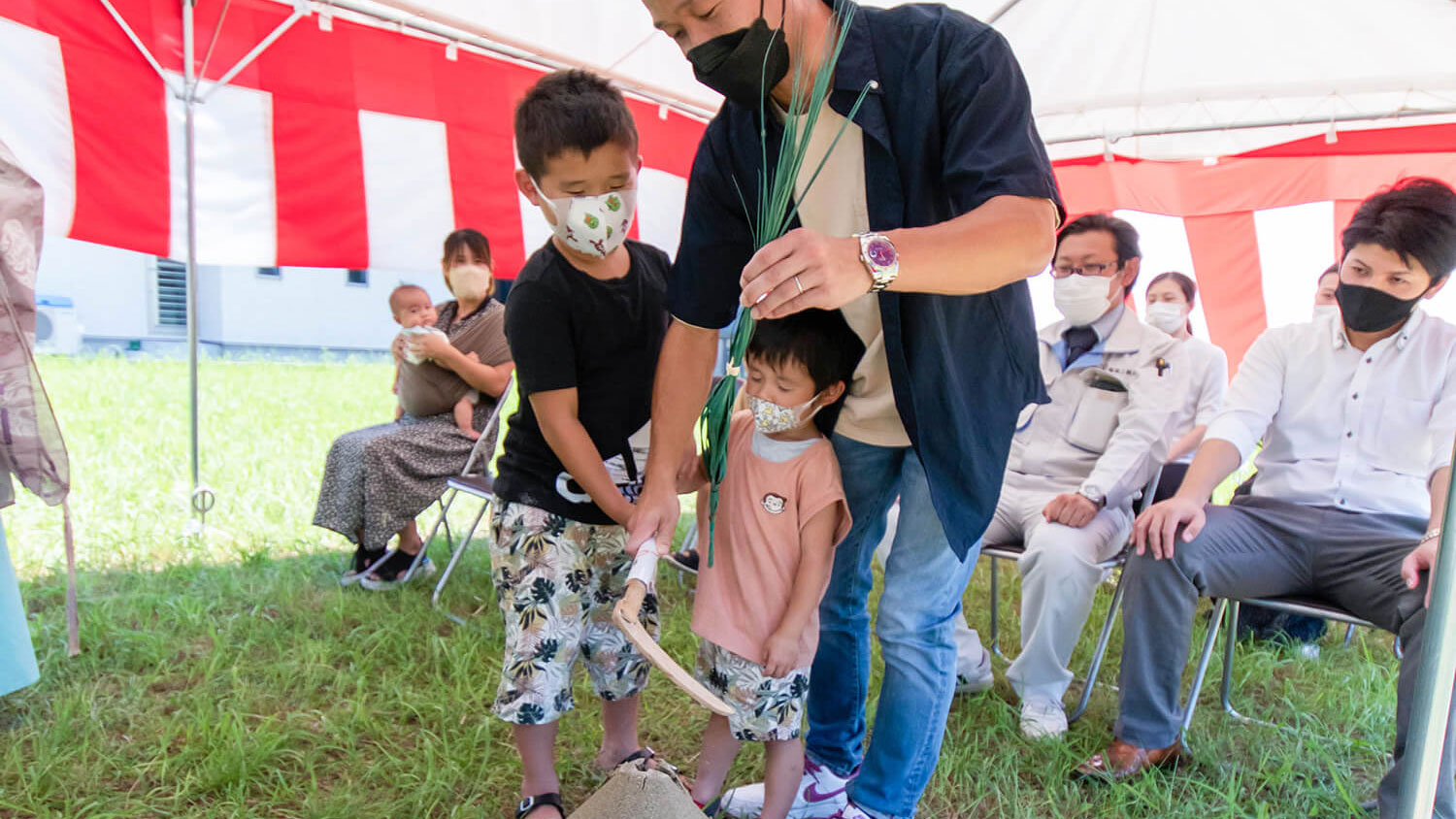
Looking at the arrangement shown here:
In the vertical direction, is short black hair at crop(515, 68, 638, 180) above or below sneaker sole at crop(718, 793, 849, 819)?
above

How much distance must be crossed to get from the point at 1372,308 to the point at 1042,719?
1.38 meters

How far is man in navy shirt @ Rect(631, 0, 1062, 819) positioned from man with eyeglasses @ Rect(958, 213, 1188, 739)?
0.90 m

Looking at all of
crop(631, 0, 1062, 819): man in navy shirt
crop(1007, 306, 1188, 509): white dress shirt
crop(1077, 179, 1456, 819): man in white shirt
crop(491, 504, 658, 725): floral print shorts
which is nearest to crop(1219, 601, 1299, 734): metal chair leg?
crop(1077, 179, 1456, 819): man in white shirt

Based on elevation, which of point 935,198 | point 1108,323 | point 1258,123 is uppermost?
point 1258,123

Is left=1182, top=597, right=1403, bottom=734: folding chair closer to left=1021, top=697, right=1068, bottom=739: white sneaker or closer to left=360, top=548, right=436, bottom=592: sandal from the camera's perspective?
left=1021, top=697, right=1068, bottom=739: white sneaker

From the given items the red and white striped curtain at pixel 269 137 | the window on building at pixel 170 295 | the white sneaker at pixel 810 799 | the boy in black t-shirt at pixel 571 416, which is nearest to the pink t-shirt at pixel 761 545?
the boy in black t-shirt at pixel 571 416

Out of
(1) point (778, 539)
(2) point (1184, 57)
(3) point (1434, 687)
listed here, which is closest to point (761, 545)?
(1) point (778, 539)

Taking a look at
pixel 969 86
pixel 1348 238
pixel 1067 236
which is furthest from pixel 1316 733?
pixel 969 86

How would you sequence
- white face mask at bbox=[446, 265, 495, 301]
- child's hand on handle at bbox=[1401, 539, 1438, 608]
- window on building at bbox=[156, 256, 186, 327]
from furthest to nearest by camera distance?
window on building at bbox=[156, 256, 186, 327] < white face mask at bbox=[446, 265, 495, 301] < child's hand on handle at bbox=[1401, 539, 1438, 608]

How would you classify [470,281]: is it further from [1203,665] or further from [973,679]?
[1203,665]

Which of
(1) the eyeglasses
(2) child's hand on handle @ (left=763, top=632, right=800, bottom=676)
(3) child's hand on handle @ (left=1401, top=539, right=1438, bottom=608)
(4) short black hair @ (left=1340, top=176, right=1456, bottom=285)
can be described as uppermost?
(4) short black hair @ (left=1340, top=176, right=1456, bottom=285)

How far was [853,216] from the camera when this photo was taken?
137 centimetres

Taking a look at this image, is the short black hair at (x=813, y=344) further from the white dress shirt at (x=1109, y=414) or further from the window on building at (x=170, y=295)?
the window on building at (x=170, y=295)

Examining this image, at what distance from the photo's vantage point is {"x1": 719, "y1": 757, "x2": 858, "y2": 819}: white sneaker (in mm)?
1826
